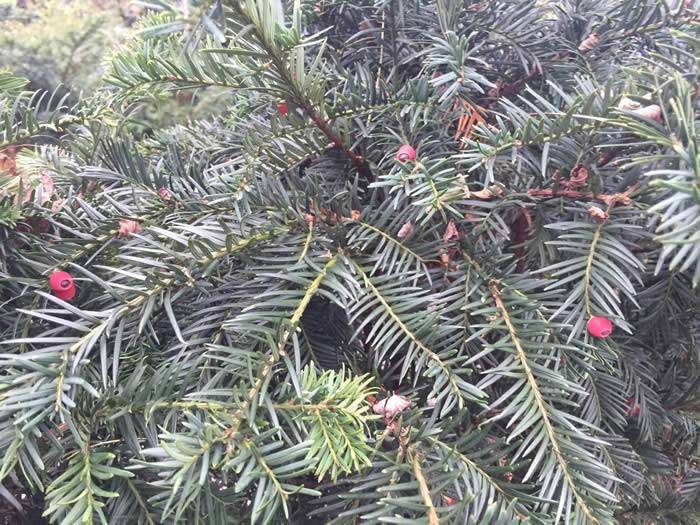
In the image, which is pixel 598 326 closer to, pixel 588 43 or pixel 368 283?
pixel 368 283

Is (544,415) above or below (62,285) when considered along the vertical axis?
below

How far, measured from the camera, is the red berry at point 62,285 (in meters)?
0.34

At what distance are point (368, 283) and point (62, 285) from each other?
19cm

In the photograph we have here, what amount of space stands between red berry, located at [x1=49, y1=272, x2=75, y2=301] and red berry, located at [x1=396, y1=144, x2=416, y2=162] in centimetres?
23

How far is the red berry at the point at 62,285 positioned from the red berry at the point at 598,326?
32 cm

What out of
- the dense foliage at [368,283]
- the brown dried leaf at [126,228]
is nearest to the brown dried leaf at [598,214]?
the dense foliage at [368,283]

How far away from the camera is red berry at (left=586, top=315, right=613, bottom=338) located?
0.32 m

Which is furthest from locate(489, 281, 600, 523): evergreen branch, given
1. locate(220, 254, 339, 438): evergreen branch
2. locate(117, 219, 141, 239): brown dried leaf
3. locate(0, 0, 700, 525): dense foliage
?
locate(117, 219, 141, 239): brown dried leaf

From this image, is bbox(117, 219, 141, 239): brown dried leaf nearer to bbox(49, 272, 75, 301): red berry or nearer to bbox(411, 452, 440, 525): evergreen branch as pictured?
bbox(49, 272, 75, 301): red berry

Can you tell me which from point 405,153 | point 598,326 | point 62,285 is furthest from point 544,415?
point 62,285

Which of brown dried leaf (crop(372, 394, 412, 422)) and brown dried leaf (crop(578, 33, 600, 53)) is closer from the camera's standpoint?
brown dried leaf (crop(372, 394, 412, 422))

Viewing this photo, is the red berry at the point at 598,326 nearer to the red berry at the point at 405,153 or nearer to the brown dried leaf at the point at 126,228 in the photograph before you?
the red berry at the point at 405,153

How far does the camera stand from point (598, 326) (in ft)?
1.04

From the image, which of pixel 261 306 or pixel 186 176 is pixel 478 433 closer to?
pixel 261 306
